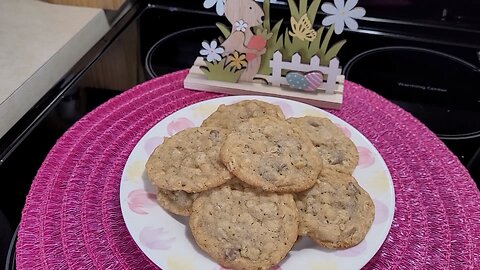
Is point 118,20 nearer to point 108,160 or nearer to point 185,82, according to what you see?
point 185,82

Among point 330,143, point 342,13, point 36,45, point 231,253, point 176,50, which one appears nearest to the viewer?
point 231,253

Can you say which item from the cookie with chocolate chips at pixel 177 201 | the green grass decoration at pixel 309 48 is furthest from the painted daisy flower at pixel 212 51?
the cookie with chocolate chips at pixel 177 201

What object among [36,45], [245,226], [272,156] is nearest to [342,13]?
[272,156]

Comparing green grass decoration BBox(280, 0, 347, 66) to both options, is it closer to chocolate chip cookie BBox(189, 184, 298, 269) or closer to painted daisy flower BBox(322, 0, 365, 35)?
painted daisy flower BBox(322, 0, 365, 35)

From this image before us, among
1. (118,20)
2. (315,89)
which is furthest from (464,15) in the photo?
(118,20)

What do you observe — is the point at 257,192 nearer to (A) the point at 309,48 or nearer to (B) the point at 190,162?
(B) the point at 190,162

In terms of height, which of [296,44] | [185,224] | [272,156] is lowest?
[185,224]
